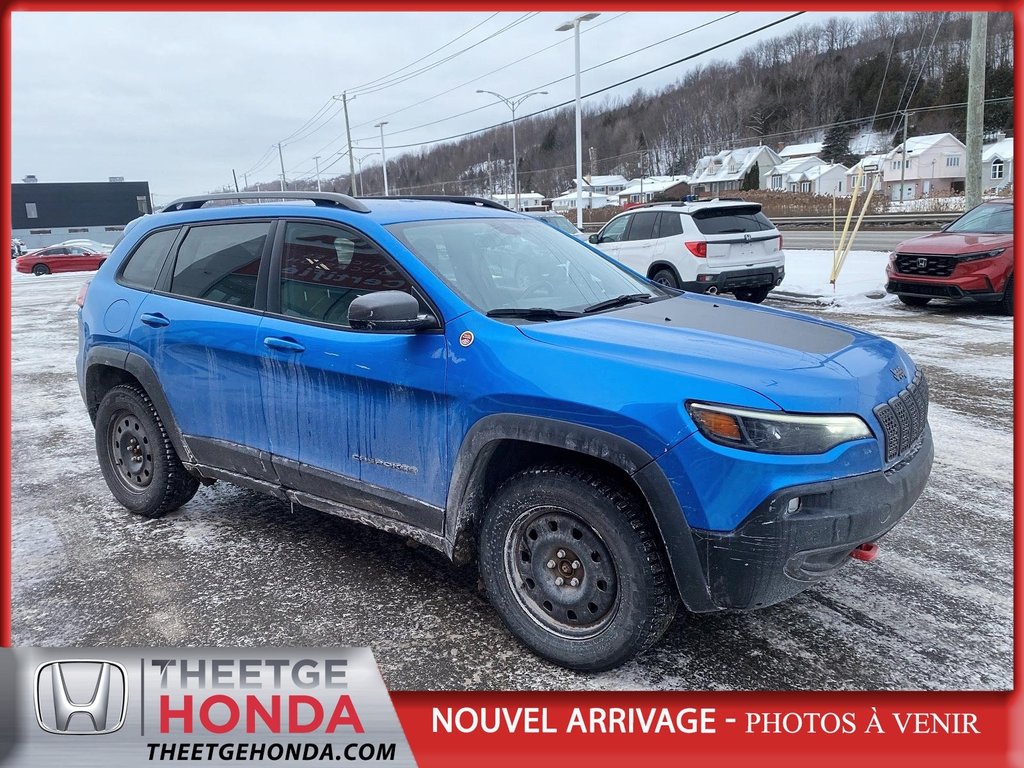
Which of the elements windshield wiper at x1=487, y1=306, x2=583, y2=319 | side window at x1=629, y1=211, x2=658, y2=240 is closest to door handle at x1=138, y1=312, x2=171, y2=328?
windshield wiper at x1=487, y1=306, x2=583, y2=319

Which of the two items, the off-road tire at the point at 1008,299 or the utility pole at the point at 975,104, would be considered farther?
the utility pole at the point at 975,104

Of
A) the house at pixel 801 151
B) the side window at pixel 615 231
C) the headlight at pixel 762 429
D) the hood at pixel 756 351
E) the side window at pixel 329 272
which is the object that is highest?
the house at pixel 801 151

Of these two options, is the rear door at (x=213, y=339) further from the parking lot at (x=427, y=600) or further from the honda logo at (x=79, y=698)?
the honda logo at (x=79, y=698)

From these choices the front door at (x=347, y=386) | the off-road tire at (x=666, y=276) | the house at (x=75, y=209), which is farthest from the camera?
the house at (x=75, y=209)

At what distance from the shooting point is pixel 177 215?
445cm

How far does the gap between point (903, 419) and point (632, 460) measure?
3.76 feet

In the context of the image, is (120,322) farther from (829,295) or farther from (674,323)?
(829,295)

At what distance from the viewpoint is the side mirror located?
2.98 m

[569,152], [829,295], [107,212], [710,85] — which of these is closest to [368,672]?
[829,295]

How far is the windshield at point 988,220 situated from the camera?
11.2m

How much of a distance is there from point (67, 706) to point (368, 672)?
931 millimetres

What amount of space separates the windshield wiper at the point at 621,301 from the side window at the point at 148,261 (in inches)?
102

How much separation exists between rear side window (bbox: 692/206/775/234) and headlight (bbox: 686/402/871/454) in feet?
32.0

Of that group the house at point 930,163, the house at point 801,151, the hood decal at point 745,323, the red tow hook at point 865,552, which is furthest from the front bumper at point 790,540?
the house at point 801,151
